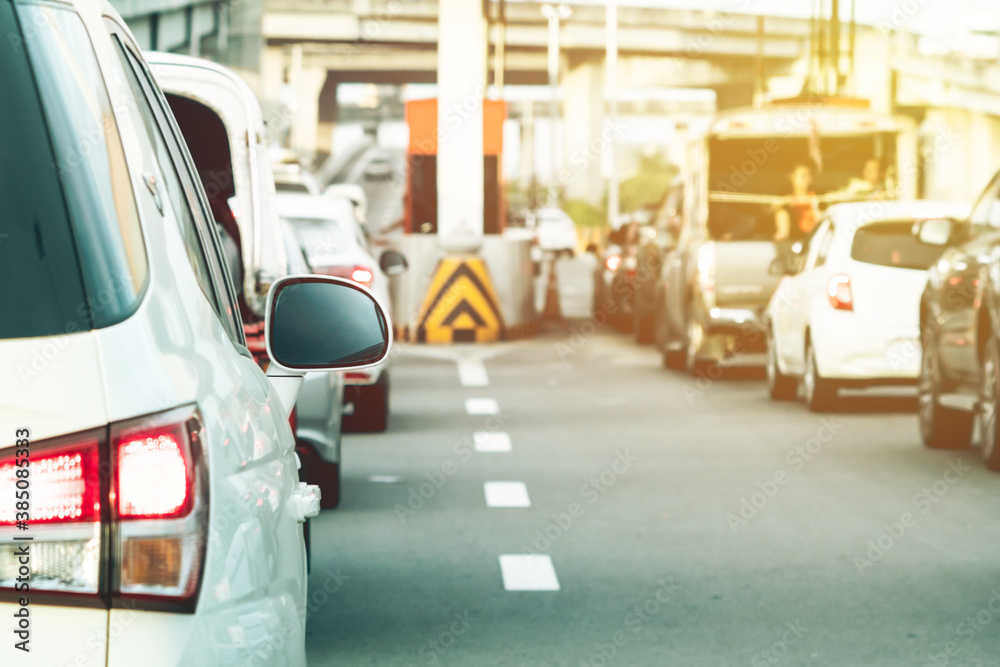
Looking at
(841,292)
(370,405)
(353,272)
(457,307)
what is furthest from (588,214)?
(370,405)

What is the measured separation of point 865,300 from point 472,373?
5.33 m

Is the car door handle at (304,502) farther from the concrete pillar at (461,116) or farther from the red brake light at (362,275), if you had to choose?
the concrete pillar at (461,116)

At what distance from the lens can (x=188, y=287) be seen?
2.62m

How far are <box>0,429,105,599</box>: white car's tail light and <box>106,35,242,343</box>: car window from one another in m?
0.54

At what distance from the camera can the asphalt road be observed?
5922 mm

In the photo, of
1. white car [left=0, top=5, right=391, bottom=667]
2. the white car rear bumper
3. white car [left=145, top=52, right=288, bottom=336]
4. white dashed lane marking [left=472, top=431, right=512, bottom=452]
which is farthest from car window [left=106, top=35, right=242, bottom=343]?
the white car rear bumper

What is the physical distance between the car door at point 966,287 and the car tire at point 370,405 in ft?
12.3

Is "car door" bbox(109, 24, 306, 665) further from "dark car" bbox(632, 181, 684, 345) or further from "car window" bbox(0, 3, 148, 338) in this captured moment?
"dark car" bbox(632, 181, 684, 345)

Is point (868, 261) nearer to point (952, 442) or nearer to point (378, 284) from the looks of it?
point (952, 442)

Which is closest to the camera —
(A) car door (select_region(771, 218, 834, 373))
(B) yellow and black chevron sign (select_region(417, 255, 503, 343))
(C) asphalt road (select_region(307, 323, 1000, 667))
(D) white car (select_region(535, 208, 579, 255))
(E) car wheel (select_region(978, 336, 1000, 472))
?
(C) asphalt road (select_region(307, 323, 1000, 667))

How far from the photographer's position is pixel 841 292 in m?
13.7

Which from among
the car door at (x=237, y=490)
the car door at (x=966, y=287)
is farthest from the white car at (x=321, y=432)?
the car door at (x=237, y=490)

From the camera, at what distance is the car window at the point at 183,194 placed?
2854 mm

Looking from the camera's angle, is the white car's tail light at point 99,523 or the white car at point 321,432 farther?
the white car at point 321,432
